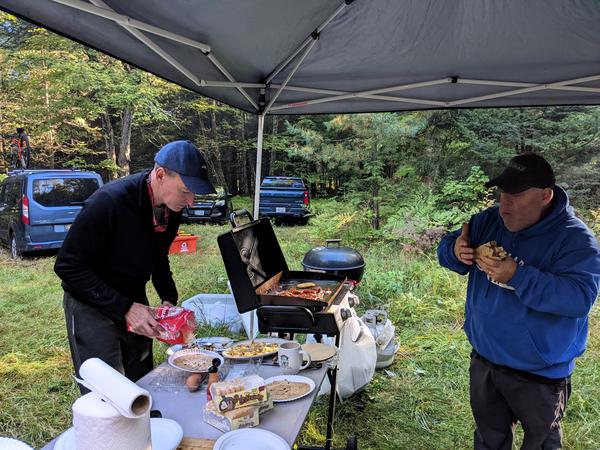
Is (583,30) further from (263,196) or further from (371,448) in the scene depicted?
(263,196)

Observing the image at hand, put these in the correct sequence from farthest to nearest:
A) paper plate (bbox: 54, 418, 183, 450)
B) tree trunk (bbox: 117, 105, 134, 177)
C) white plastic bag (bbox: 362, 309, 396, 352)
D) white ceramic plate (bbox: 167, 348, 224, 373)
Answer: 1. tree trunk (bbox: 117, 105, 134, 177)
2. white plastic bag (bbox: 362, 309, 396, 352)
3. white ceramic plate (bbox: 167, 348, 224, 373)
4. paper plate (bbox: 54, 418, 183, 450)

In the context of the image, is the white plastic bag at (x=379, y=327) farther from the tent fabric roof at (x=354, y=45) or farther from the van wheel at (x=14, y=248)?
the van wheel at (x=14, y=248)

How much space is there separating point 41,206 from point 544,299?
7.55m

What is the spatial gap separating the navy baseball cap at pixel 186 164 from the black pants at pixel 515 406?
5.11 feet

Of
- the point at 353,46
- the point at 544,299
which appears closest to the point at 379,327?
the point at 544,299

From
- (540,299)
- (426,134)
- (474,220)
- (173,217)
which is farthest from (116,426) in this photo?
(426,134)

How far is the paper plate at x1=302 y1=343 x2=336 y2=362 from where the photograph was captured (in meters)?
1.83

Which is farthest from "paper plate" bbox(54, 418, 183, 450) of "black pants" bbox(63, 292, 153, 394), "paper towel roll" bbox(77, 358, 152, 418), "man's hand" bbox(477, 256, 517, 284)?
"man's hand" bbox(477, 256, 517, 284)

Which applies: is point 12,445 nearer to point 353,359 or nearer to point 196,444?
point 196,444

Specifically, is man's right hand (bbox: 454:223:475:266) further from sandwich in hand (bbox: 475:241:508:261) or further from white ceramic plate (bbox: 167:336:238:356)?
white ceramic plate (bbox: 167:336:238:356)

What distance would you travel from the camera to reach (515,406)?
6.13 ft

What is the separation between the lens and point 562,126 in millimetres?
8688

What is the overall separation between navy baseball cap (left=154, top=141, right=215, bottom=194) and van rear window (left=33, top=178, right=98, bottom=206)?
6.49 m

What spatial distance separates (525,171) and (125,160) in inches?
476
